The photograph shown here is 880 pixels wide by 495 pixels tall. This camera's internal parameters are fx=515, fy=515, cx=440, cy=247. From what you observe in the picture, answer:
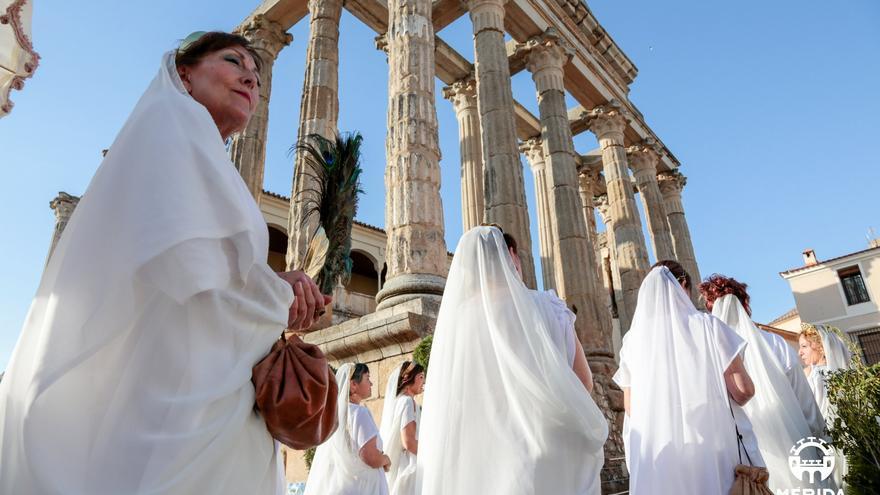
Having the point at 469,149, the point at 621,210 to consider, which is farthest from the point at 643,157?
the point at 469,149

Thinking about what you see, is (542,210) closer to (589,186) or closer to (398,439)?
(589,186)

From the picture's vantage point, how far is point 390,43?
1030 centimetres

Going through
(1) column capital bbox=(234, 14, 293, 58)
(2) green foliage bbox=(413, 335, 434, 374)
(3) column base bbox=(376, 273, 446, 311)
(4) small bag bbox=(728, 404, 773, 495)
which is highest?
(1) column capital bbox=(234, 14, 293, 58)

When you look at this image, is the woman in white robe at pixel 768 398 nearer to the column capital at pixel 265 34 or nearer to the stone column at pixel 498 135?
the stone column at pixel 498 135

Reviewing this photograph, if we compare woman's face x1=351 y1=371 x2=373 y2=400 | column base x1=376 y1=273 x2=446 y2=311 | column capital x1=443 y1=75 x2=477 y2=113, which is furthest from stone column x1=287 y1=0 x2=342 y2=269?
woman's face x1=351 y1=371 x2=373 y2=400

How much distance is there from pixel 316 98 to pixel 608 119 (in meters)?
10.8

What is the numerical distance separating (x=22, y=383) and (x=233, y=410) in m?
0.43

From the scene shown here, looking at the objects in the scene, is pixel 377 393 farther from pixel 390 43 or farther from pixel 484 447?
pixel 390 43

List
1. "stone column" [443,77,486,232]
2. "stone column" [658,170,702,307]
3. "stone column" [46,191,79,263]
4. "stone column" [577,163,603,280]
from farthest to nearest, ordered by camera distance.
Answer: "stone column" [577,163,603,280], "stone column" [658,170,702,307], "stone column" [46,191,79,263], "stone column" [443,77,486,232]

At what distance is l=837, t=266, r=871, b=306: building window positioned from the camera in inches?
1036

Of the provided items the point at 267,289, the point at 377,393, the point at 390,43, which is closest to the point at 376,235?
the point at 390,43

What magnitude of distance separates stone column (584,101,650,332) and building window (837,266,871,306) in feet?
58.9

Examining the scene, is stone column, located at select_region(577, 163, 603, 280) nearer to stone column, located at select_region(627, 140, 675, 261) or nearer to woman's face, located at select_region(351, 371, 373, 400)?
stone column, located at select_region(627, 140, 675, 261)

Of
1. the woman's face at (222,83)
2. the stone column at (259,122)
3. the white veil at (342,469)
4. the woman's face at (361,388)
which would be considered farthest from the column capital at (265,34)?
the woman's face at (222,83)
